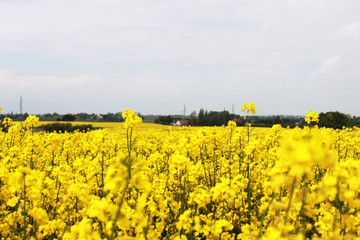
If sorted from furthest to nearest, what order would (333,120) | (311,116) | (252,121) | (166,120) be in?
1. (166,120)
2. (252,121)
3. (333,120)
4. (311,116)

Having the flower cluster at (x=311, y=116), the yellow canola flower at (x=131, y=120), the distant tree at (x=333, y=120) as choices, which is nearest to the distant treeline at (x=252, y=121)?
the distant tree at (x=333, y=120)

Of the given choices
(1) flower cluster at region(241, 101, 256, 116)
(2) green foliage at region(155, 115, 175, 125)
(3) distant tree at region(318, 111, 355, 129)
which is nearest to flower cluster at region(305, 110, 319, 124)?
(1) flower cluster at region(241, 101, 256, 116)

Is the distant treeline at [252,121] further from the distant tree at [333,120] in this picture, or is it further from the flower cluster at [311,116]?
the flower cluster at [311,116]

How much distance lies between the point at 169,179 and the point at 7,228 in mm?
2165

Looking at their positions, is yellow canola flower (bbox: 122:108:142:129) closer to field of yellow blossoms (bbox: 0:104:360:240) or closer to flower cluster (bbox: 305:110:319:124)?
field of yellow blossoms (bbox: 0:104:360:240)

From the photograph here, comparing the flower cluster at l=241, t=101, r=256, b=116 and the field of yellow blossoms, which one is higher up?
the flower cluster at l=241, t=101, r=256, b=116

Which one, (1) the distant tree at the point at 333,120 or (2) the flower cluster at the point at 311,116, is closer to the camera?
(2) the flower cluster at the point at 311,116

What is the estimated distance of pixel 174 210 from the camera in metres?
3.41

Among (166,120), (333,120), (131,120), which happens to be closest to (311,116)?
(131,120)

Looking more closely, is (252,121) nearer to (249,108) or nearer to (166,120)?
(166,120)

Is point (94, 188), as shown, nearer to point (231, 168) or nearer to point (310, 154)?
point (231, 168)

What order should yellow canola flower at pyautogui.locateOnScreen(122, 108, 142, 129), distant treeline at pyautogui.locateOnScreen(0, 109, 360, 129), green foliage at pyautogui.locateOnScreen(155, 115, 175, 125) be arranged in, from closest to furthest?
yellow canola flower at pyautogui.locateOnScreen(122, 108, 142, 129) → distant treeline at pyautogui.locateOnScreen(0, 109, 360, 129) → green foliage at pyautogui.locateOnScreen(155, 115, 175, 125)

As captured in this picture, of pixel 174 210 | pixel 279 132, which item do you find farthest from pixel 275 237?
pixel 279 132

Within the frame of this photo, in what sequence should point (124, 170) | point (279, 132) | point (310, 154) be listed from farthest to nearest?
point (279, 132), point (124, 170), point (310, 154)
